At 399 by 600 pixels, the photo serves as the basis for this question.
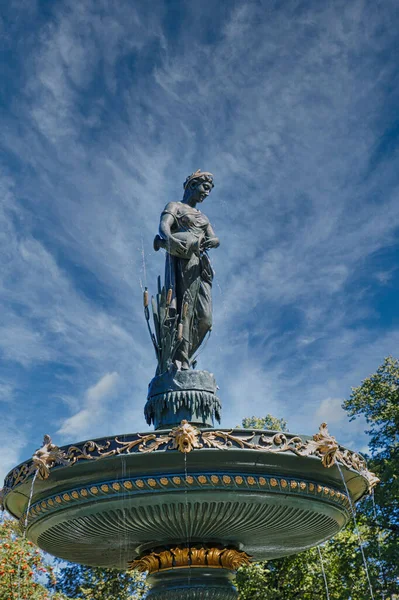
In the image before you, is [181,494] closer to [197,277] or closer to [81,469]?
[81,469]

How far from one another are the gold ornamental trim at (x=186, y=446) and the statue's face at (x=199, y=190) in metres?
4.03

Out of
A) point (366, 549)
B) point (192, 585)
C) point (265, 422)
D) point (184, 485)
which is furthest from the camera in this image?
point (265, 422)

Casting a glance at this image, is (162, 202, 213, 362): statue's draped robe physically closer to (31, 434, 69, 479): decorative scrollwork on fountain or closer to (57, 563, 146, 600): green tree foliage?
(31, 434, 69, 479): decorative scrollwork on fountain

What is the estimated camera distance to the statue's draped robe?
→ 8.01 m

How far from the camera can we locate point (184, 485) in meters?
5.39

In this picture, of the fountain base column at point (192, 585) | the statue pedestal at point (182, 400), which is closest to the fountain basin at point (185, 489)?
the fountain base column at point (192, 585)

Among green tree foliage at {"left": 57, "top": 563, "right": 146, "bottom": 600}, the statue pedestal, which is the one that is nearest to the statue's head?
the statue pedestal

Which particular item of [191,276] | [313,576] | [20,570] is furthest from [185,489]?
[313,576]

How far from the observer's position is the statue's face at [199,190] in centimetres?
873

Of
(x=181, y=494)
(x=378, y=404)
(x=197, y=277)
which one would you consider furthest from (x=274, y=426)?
(x=181, y=494)

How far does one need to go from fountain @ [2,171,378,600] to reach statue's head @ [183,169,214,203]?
1.05 metres

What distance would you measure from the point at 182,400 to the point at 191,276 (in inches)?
69.3

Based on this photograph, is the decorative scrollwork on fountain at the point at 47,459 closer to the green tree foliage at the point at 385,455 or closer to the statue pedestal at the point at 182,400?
the statue pedestal at the point at 182,400

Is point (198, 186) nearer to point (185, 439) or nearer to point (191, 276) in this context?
point (191, 276)
